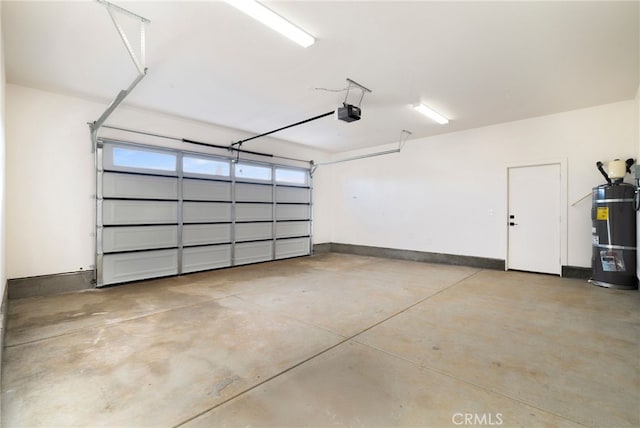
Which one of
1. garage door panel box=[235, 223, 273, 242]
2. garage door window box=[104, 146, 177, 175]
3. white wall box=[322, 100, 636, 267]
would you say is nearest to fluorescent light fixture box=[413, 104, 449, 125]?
white wall box=[322, 100, 636, 267]

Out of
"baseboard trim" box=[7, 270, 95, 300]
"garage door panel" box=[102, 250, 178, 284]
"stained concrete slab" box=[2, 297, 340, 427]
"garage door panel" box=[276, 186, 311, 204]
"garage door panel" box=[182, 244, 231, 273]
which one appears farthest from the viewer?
"garage door panel" box=[276, 186, 311, 204]

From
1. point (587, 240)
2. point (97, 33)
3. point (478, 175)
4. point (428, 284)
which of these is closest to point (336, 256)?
point (428, 284)

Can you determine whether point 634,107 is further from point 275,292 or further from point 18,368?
point 18,368

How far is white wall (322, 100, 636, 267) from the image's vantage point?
4.98 meters

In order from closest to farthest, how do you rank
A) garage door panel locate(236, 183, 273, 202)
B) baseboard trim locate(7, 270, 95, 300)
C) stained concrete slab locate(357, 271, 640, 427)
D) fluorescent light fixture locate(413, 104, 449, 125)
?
1. stained concrete slab locate(357, 271, 640, 427)
2. baseboard trim locate(7, 270, 95, 300)
3. fluorescent light fixture locate(413, 104, 449, 125)
4. garage door panel locate(236, 183, 273, 202)

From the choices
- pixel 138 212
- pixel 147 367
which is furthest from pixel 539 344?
pixel 138 212

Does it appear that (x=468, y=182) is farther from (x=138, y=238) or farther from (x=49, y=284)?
(x=49, y=284)

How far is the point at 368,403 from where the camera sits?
1.81 meters

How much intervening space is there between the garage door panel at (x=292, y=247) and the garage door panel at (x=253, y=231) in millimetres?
450

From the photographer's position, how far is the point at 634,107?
457cm

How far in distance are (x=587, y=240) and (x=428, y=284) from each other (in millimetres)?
2936

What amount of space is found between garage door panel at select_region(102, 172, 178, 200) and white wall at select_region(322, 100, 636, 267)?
15.3 feet

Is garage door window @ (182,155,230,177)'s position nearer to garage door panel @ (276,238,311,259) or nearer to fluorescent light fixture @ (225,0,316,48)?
garage door panel @ (276,238,311,259)

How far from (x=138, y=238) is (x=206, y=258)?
1353 millimetres
